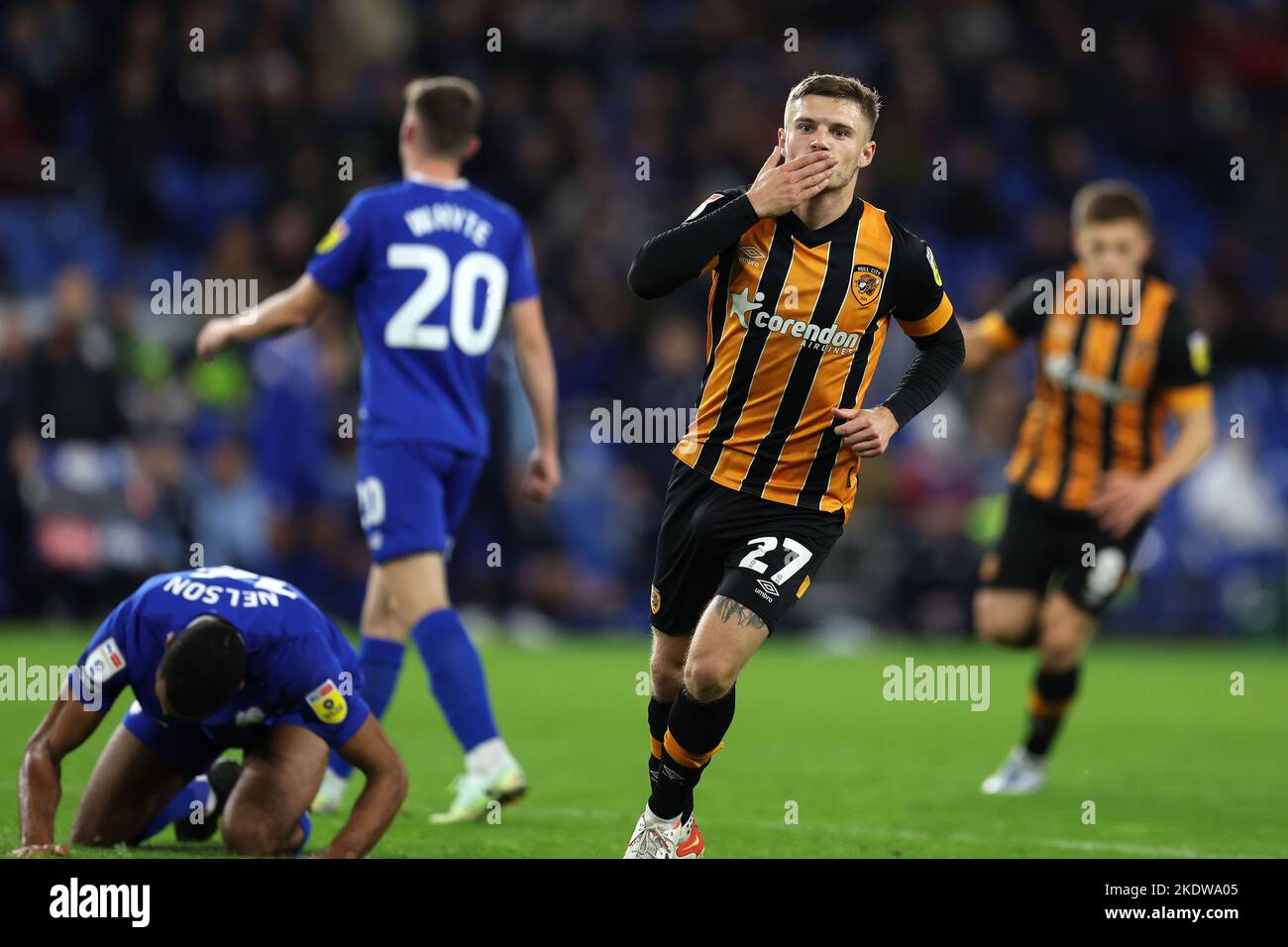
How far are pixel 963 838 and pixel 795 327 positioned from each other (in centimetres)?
209

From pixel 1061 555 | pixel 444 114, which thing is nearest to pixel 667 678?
pixel 444 114

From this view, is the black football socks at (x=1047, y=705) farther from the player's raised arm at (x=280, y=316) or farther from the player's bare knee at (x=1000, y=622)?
the player's raised arm at (x=280, y=316)

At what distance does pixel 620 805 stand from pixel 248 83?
1191 cm

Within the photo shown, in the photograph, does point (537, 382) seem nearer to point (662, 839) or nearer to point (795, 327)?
point (795, 327)

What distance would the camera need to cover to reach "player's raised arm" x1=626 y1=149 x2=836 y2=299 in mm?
5195

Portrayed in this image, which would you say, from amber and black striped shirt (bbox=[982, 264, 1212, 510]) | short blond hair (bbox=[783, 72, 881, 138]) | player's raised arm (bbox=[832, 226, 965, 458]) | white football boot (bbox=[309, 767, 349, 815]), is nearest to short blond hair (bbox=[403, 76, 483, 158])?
short blond hair (bbox=[783, 72, 881, 138])

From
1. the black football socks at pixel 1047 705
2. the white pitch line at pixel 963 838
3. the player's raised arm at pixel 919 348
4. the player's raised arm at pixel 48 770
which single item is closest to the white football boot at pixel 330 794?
the white pitch line at pixel 963 838

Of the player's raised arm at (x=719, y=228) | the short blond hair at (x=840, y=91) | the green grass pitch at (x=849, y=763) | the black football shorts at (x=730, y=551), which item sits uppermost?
the short blond hair at (x=840, y=91)

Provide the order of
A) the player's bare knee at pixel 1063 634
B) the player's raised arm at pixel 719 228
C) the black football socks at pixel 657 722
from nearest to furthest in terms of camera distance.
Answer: the player's raised arm at pixel 719 228
the black football socks at pixel 657 722
the player's bare knee at pixel 1063 634

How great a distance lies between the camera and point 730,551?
552 cm

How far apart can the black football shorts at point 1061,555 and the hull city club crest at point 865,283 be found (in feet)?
9.66

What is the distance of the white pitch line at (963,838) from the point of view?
6.14m

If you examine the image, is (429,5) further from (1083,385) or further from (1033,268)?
(1083,385)
